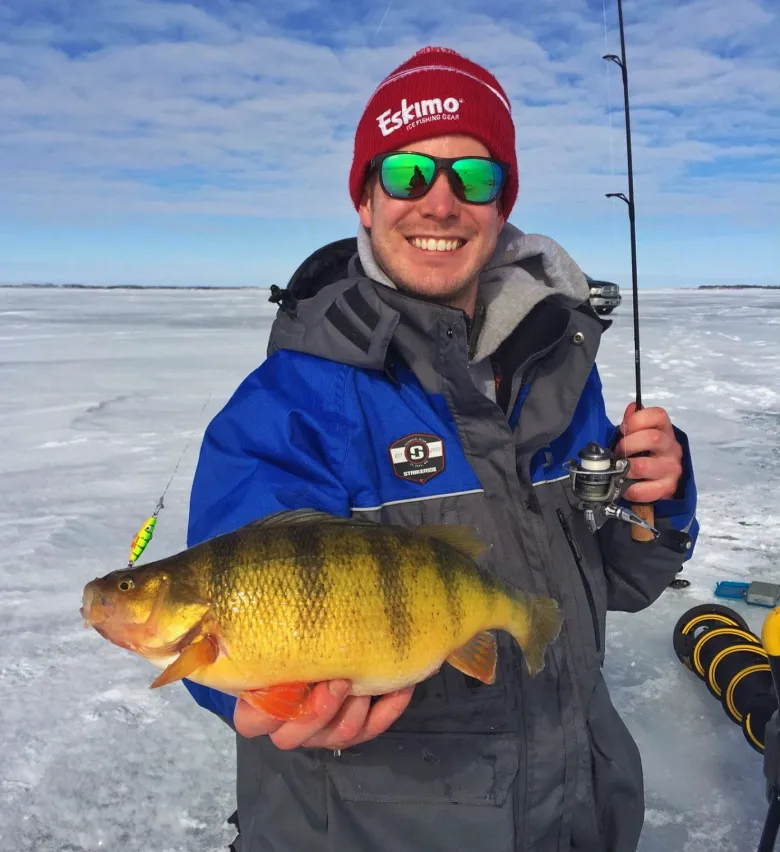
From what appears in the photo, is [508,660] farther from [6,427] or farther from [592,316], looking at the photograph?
[6,427]

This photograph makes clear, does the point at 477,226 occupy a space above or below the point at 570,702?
above

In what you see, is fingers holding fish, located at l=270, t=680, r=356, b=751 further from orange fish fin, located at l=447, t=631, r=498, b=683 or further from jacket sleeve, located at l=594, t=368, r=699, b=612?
jacket sleeve, located at l=594, t=368, r=699, b=612

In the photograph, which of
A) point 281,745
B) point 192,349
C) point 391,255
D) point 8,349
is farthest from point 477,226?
point 8,349

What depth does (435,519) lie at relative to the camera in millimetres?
1705

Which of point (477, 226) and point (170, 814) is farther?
point (170, 814)

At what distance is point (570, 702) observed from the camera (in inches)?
68.4

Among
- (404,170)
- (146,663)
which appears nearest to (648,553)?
(404,170)

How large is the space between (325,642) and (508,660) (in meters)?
0.61

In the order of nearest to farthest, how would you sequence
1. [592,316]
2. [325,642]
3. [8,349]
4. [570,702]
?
1. [325,642]
2. [570,702]
3. [592,316]
4. [8,349]

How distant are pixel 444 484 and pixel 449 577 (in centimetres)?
33

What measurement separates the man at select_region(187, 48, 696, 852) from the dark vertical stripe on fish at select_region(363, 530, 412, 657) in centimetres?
14

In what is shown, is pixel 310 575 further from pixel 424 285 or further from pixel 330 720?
pixel 424 285

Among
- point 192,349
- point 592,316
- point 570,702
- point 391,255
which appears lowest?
point 192,349

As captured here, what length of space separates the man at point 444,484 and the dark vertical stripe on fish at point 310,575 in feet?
0.42
